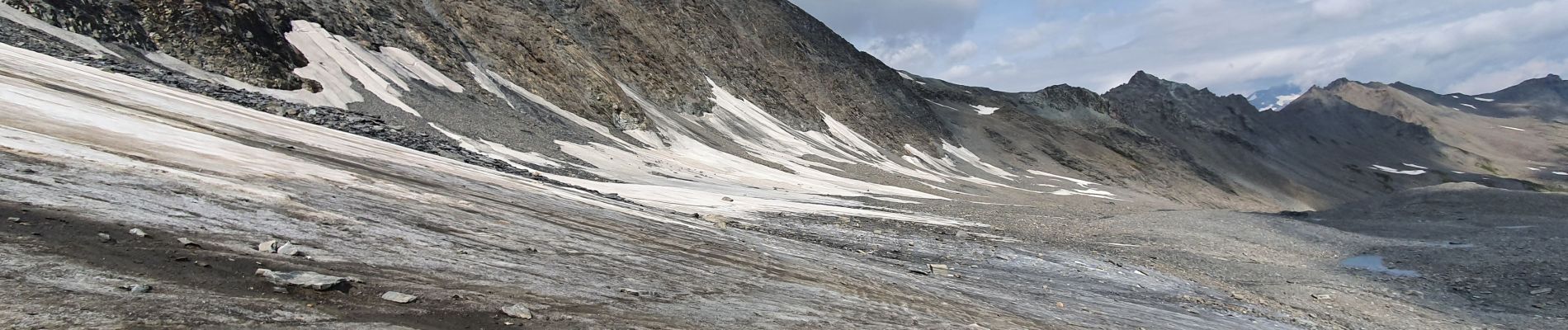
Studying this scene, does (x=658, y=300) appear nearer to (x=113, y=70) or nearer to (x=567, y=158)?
(x=113, y=70)

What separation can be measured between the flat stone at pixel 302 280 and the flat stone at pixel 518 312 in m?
1.56

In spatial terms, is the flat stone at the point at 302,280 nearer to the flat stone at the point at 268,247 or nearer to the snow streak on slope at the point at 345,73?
the flat stone at the point at 268,247

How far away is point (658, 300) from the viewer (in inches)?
432

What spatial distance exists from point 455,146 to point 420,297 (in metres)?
26.4

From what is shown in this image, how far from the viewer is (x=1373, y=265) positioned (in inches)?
1122

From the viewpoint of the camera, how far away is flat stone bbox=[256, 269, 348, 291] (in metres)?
Answer: 8.69

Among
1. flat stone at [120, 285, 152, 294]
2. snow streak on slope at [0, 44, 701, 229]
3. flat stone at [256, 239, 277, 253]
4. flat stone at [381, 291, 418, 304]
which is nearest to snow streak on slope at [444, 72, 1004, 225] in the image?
snow streak on slope at [0, 44, 701, 229]

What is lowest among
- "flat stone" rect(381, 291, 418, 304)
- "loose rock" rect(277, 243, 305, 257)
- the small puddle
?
the small puddle

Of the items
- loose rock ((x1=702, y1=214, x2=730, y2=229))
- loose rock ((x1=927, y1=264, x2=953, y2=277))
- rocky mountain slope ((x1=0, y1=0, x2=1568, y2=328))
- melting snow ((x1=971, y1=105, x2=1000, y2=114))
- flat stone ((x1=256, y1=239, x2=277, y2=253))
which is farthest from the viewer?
melting snow ((x1=971, y1=105, x2=1000, y2=114))

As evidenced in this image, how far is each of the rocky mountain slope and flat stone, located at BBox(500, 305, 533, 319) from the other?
0.13ft

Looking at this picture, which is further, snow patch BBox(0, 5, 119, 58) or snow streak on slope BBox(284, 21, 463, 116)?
snow streak on slope BBox(284, 21, 463, 116)

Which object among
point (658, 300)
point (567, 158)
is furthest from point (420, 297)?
point (567, 158)

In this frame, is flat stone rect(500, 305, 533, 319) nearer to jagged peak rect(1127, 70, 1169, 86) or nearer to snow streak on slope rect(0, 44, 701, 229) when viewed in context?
snow streak on slope rect(0, 44, 701, 229)

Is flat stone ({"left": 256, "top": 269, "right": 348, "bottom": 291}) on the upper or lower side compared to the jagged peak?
lower
